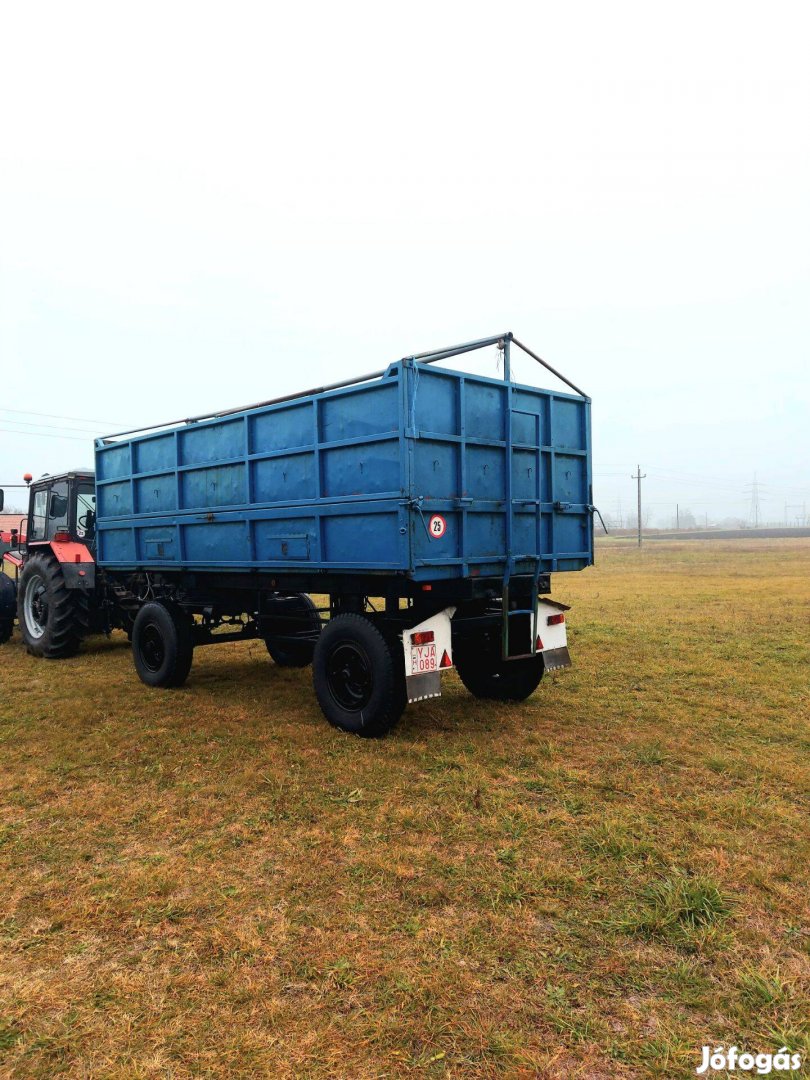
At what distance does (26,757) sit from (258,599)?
8.54ft

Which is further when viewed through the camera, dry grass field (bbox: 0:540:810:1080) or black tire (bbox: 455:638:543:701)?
black tire (bbox: 455:638:543:701)

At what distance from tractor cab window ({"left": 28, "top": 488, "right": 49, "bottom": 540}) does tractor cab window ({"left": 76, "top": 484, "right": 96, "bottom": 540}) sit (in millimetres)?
717

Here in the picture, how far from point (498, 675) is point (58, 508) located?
7.23 metres

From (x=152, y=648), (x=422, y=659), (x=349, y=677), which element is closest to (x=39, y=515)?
(x=152, y=648)

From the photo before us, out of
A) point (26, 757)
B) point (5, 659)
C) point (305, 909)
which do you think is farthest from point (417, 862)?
point (5, 659)

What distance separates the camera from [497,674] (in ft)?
22.0

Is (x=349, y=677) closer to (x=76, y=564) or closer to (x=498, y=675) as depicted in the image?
(x=498, y=675)

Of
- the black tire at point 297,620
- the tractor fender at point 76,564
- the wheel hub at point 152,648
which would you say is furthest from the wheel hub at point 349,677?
the tractor fender at point 76,564

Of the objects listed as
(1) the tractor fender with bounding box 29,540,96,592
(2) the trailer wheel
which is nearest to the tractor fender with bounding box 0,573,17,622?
(1) the tractor fender with bounding box 29,540,96,592

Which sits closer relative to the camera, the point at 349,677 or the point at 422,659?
the point at 422,659

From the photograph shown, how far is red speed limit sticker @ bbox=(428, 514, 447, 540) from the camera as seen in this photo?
5.15 meters

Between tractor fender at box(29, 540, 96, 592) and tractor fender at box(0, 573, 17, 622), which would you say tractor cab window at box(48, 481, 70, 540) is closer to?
tractor fender at box(29, 540, 96, 592)

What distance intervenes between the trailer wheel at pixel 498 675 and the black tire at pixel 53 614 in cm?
575

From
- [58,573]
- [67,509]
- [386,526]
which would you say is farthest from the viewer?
[67,509]
